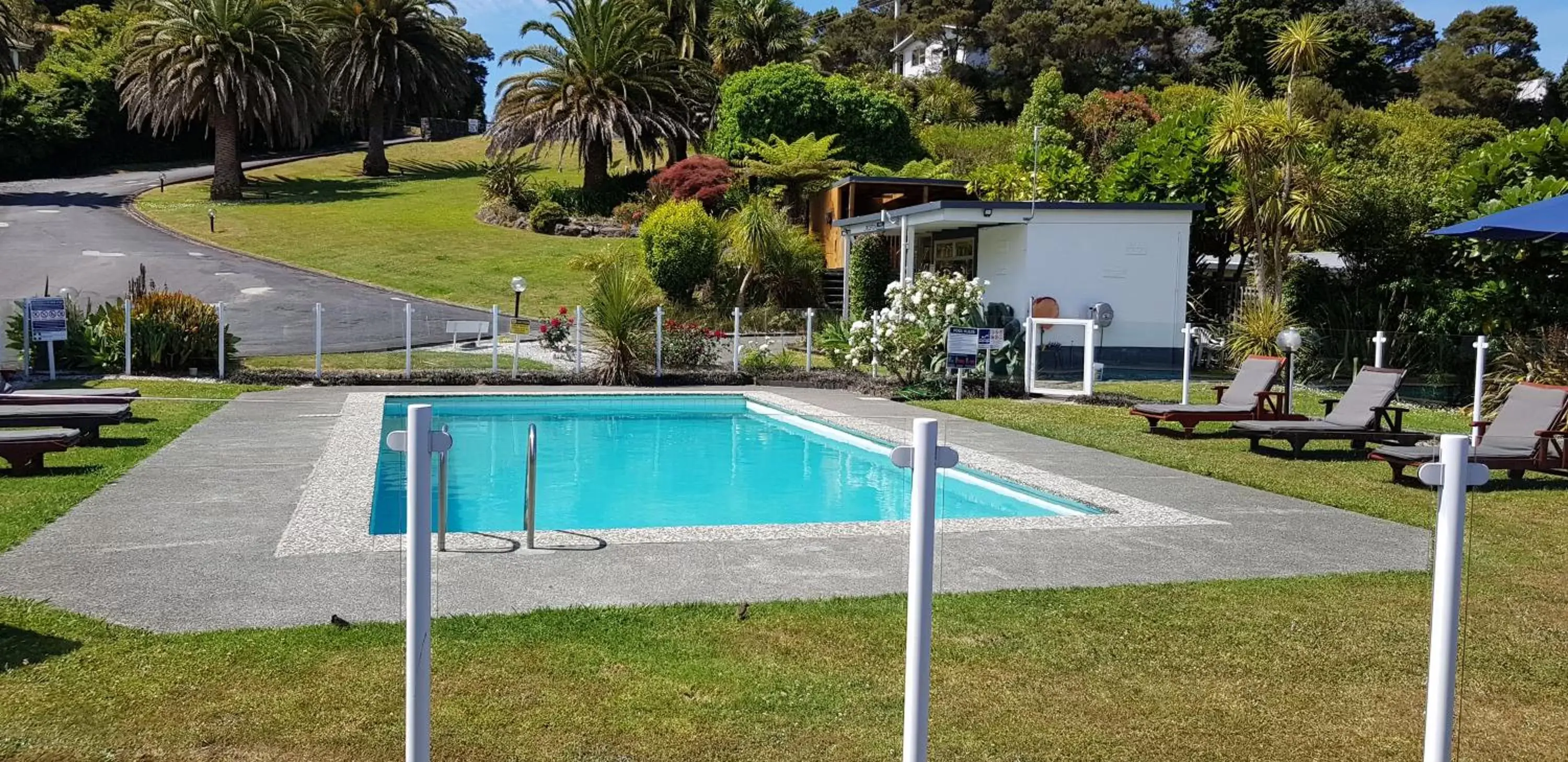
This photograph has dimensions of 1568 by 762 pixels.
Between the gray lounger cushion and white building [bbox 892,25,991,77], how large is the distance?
48.6 metres

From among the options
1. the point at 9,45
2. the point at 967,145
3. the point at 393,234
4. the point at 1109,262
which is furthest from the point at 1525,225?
the point at 9,45

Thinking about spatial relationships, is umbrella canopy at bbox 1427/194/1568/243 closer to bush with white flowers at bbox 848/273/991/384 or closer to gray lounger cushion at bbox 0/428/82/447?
bush with white flowers at bbox 848/273/991/384

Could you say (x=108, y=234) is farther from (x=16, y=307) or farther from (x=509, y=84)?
(x=16, y=307)

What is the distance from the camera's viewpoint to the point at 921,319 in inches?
696

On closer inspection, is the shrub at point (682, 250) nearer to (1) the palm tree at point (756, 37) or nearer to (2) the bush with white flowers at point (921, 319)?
(2) the bush with white flowers at point (921, 319)

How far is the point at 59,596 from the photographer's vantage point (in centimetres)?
557

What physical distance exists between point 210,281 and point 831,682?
28.2 meters

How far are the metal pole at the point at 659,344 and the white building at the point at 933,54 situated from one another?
38.1m

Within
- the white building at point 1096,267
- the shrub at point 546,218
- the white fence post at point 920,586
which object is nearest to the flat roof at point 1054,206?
the white building at point 1096,267

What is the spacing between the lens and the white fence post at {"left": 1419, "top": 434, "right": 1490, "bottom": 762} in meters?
3.14

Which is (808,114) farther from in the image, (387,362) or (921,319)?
(921,319)

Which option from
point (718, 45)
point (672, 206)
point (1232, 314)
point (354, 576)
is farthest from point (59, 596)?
point (718, 45)

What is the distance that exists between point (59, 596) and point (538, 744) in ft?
10.4

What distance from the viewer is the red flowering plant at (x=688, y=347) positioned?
65.1 feet
